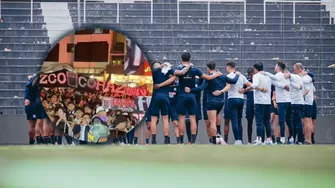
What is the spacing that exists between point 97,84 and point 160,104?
2469 millimetres

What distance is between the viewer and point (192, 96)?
11.7 meters

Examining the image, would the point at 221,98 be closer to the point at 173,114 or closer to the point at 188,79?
the point at 188,79

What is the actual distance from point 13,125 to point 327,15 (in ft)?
17.9

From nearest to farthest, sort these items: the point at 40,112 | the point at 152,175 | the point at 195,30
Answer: the point at 152,175, the point at 40,112, the point at 195,30

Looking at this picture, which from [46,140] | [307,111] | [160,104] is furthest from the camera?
[307,111]

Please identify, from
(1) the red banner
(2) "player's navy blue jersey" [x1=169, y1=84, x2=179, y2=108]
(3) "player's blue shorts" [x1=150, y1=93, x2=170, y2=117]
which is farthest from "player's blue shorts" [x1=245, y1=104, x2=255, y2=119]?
(1) the red banner

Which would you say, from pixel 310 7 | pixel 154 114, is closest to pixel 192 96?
pixel 154 114

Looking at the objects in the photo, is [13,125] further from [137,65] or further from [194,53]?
[137,65]

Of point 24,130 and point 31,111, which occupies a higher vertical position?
point 31,111

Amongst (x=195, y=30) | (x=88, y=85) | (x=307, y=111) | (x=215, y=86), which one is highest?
(x=195, y=30)

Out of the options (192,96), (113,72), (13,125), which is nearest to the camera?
(113,72)

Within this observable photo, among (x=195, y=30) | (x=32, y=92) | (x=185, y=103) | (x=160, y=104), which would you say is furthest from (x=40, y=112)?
(x=195, y=30)

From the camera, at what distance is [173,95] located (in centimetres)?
1188

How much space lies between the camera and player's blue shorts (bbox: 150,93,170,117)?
11696 millimetres
